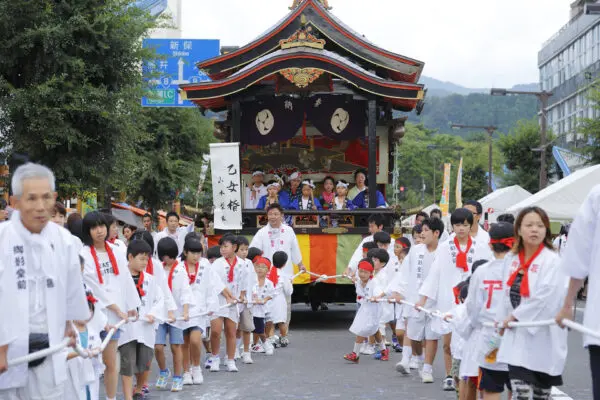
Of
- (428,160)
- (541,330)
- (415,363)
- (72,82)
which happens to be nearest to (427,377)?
(415,363)

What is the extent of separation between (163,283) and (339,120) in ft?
34.4

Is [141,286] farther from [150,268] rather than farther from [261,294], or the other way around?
[261,294]

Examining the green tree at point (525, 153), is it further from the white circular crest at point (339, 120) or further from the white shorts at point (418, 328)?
the white shorts at point (418, 328)

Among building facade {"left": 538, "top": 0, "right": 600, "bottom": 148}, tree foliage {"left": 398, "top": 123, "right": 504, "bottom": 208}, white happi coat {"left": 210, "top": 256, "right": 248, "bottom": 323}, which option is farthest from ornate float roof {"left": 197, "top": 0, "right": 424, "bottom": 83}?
tree foliage {"left": 398, "top": 123, "right": 504, "bottom": 208}

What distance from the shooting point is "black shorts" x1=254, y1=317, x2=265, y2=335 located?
13.4 meters

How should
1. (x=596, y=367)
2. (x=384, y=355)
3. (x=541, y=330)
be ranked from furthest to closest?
(x=384, y=355), (x=541, y=330), (x=596, y=367)

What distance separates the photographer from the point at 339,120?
64.6 ft

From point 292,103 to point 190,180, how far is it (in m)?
14.0

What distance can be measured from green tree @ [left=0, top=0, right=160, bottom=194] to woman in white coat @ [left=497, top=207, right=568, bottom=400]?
11.9 meters

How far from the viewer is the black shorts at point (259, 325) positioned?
529 inches

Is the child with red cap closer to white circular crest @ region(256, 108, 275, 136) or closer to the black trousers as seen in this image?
the black trousers

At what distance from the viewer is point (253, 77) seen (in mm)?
17578

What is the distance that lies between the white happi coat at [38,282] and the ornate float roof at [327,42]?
1391 centimetres

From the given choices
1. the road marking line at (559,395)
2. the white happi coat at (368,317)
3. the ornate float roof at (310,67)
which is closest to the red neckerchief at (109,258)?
the road marking line at (559,395)
